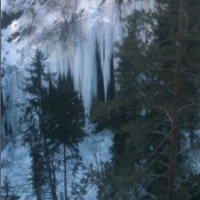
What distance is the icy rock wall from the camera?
15.2 metres

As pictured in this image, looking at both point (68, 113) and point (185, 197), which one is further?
point (68, 113)

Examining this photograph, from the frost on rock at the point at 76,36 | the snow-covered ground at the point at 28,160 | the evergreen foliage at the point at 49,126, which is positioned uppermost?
the frost on rock at the point at 76,36

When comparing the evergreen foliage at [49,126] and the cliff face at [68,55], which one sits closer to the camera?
the evergreen foliage at [49,126]

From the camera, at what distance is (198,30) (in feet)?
22.8

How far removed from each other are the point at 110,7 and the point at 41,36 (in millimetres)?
2860

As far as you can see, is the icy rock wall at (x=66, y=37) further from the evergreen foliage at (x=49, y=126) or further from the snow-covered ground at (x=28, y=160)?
the snow-covered ground at (x=28, y=160)

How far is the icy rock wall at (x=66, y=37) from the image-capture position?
49.9 ft

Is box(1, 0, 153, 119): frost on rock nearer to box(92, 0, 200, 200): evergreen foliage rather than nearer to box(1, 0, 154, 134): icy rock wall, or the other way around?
box(1, 0, 154, 134): icy rock wall

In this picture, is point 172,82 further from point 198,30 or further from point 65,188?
point 65,188

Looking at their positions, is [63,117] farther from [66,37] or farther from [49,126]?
[66,37]

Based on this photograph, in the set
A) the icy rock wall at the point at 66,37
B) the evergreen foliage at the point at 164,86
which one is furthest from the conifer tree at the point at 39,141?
the evergreen foliage at the point at 164,86

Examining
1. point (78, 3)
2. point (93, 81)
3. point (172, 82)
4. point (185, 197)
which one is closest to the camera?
point (172, 82)

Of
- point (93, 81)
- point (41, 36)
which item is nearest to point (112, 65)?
point (93, 81)

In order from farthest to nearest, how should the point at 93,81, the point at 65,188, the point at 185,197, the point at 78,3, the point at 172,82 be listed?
the point at 78,3 → the point at 93,81 → the point at 65,188 → the point at 185,197 → the point at 172,82
